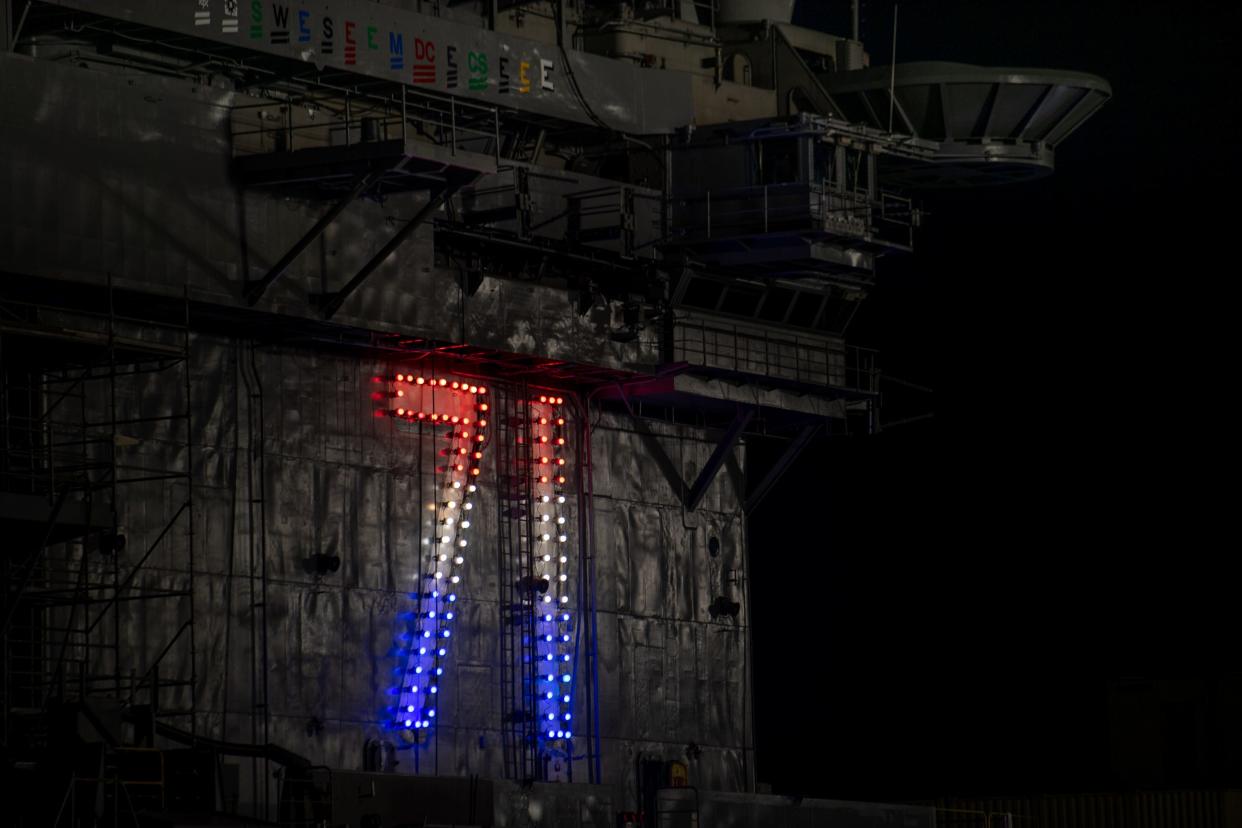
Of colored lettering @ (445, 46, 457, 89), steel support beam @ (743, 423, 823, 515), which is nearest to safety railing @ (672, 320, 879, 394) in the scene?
steel support beam @ (743, 423, 823, 515)

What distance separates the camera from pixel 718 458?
48.2m

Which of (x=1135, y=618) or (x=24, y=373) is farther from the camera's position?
(x=1135, y=618)

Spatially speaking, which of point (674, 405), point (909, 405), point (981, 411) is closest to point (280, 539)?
point (674, 405)

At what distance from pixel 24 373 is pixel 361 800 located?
8562mm

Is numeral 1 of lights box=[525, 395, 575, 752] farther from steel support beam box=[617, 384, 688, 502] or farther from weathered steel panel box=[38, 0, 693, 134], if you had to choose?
weathered steel panel box=[38, 0, 693, 134]

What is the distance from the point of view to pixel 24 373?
36.5 meters

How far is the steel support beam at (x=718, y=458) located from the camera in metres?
48.1

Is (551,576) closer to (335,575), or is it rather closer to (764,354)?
(335,575)

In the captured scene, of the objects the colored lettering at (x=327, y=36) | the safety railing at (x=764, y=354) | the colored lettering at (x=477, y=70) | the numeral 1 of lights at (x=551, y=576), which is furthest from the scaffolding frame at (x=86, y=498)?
the safety railing at (x=764, y=354)

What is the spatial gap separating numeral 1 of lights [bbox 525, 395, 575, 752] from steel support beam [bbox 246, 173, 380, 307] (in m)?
7.59

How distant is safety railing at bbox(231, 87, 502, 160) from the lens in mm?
39125

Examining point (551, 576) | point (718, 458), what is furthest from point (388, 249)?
point (718, 458)

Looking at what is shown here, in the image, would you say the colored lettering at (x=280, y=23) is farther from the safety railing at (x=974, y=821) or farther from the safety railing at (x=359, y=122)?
the safety railing at (x=974, y=821)

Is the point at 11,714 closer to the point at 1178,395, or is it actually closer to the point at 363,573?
the point at 363,573
